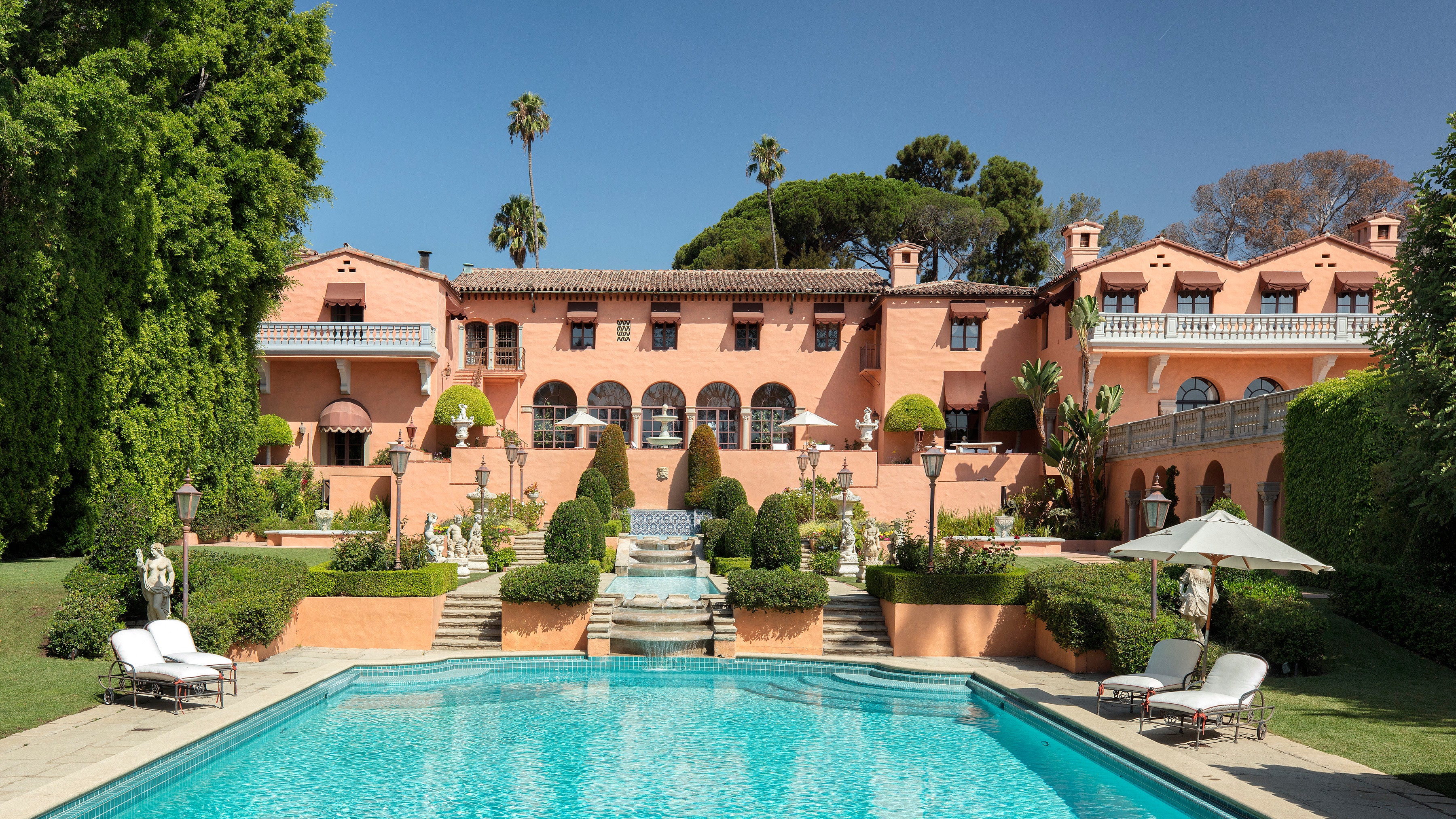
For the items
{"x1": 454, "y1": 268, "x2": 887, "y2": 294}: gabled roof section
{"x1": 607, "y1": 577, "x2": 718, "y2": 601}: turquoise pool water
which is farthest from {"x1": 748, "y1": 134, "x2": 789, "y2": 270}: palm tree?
{"x1": 607, "y1": 577, "x2": 718, "y2": 601}: turquoise pool water

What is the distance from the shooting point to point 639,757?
984 centimetres

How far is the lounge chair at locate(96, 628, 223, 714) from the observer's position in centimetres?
1025

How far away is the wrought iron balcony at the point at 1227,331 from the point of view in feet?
92.8

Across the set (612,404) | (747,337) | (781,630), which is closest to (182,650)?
(781,630)

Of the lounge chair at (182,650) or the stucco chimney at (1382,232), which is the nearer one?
the lounge chair at (182,650)

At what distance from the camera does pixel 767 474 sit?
99.4 ft

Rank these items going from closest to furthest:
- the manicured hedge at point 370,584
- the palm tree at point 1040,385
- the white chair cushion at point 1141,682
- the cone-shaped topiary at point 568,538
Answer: the white chair cushion at point 1141,682 → the manicured hedge at point 370,584 → the cone-shaped topiary at point 568,538 → the palm tree at point 1040,385

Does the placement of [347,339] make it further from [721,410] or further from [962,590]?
[962,590]

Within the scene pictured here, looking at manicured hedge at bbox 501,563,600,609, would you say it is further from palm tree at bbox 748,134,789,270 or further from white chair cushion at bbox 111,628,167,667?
palm tree at bbox 748,134,789,270

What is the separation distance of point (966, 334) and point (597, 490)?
15.2 metres

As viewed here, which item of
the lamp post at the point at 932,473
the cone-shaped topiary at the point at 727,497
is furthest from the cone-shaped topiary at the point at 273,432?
the lamp post at the point at 932,473

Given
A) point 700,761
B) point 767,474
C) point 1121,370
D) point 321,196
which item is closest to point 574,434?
point 767,474

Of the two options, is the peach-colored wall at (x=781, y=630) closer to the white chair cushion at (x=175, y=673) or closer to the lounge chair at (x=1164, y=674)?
the lounge chair at (x=1164, y=674)

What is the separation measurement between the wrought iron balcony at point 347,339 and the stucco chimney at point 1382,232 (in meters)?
31.6
